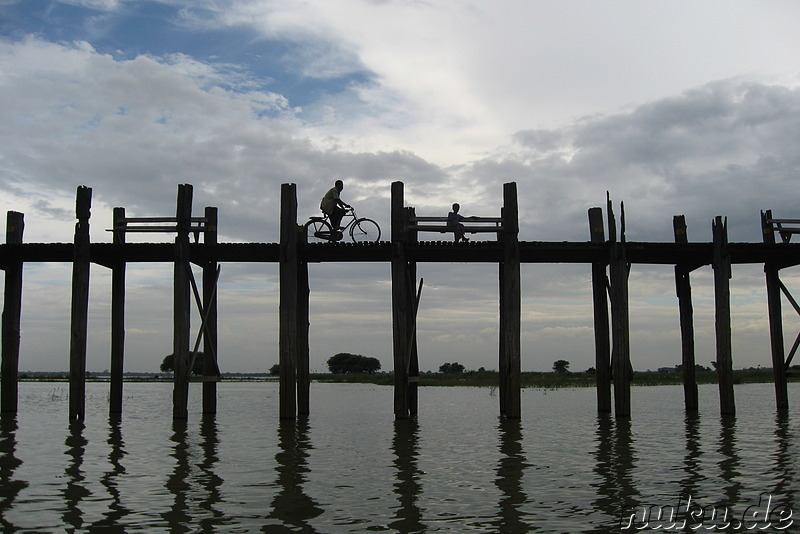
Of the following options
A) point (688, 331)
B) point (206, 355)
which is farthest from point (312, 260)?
point (688, 331)

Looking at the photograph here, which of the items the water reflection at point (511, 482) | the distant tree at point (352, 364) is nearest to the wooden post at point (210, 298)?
the water reflection at point (511, 482)

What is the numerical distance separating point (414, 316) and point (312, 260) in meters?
3.20

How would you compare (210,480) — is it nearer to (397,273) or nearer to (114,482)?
(114,482)

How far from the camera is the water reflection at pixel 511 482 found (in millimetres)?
8750

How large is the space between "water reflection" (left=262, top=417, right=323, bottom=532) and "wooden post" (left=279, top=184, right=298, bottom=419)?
1607 millimetres

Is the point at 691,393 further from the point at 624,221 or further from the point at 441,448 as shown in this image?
the point at 441,448

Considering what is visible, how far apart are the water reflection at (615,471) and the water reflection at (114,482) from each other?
557cm

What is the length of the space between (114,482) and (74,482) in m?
0.60

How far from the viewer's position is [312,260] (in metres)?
21.2

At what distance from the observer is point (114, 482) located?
37.5 feet

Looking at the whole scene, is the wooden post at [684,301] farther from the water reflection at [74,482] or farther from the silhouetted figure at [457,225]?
the water reflection at [74,482]

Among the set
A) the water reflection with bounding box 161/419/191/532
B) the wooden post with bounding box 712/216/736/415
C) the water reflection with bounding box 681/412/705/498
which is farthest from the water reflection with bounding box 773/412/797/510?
the water reflection with bounding box 161/419/191/532

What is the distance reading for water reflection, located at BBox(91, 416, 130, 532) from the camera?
28.8 ft

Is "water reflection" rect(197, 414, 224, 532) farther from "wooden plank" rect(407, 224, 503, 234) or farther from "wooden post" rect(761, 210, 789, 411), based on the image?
"wooden post" rect(761, 210, 789, 411)
